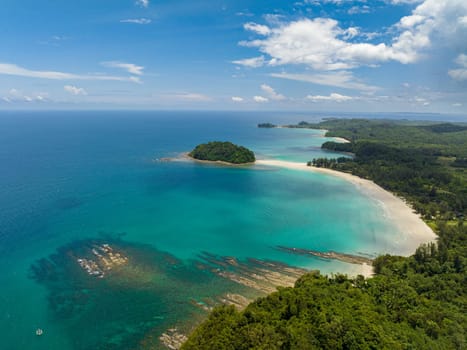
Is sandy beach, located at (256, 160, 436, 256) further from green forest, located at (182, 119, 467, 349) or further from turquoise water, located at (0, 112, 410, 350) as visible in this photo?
green forest, located at (182, 119, 467, 349)

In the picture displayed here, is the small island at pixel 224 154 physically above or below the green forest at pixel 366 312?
above

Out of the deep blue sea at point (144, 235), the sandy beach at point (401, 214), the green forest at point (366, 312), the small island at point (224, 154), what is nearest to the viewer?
the green forest at point (366, 312)

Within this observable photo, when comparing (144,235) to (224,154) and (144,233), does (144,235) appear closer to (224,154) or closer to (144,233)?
(144,233)

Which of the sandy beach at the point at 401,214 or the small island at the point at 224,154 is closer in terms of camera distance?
the sandy beach at the point at 401,214

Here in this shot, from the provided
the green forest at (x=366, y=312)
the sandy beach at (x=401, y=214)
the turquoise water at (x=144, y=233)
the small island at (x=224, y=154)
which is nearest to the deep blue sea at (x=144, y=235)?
the turquoise water at (x=144, y=233)

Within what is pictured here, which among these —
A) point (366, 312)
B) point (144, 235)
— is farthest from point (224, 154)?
point (366, 312)

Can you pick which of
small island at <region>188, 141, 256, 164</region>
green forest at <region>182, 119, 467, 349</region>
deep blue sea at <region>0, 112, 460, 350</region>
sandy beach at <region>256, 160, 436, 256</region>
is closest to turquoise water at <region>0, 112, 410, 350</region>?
deep blue sea at <region>0, 112, 460, 350</region>

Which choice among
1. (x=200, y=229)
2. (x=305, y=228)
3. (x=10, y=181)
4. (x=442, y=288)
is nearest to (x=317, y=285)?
(x=442, y=288)

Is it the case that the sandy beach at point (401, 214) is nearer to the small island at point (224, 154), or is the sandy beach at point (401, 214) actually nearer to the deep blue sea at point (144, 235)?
the deep blue sea at point (144, 235)
